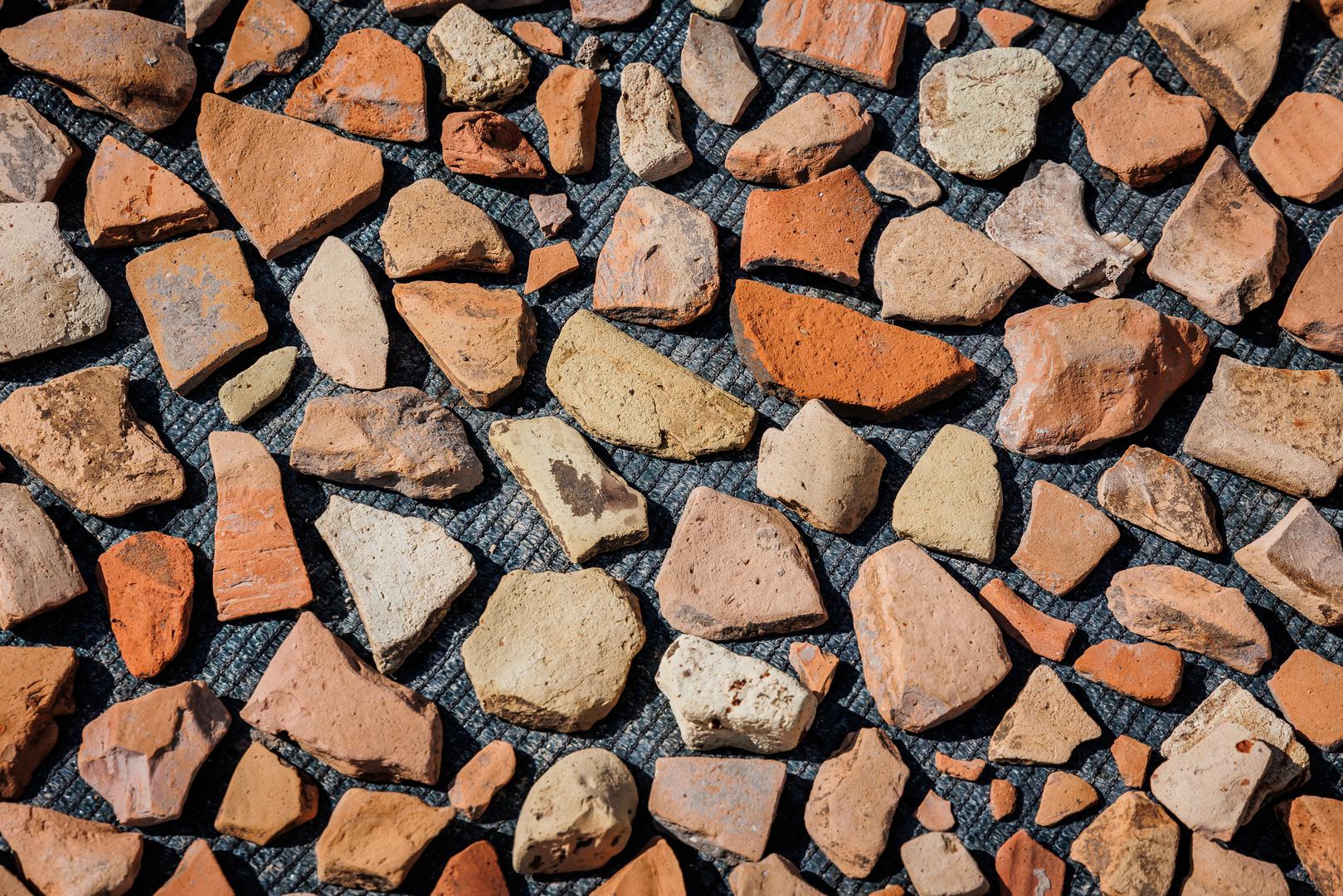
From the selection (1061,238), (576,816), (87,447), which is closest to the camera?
(576,816)

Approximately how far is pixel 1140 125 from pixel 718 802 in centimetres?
107

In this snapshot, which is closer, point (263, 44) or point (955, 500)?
point (955, 500)

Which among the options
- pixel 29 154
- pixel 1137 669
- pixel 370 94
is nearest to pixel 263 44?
pixel 370 94

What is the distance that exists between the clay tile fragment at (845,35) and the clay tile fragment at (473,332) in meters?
0.54

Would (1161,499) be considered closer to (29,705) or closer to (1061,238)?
(1061,238)

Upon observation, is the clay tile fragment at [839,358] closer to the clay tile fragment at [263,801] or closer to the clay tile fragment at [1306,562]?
the clay tile fragment at [1306,562]

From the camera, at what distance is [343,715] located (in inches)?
46.7

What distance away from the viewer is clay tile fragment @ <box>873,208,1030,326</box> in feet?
4.39

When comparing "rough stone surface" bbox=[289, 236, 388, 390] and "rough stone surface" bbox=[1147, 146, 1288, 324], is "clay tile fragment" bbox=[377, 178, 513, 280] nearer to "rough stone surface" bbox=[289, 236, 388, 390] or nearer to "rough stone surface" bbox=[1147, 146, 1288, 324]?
"rough stone surface" bbox=[289, 236, 388, 390]

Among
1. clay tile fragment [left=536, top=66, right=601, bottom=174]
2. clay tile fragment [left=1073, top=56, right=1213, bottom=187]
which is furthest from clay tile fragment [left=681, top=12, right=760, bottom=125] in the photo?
clay tile fragment [left=1073, top=56, right=1213, bottom=187]

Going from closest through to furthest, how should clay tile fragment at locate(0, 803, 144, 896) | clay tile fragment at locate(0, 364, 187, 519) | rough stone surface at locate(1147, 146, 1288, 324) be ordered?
clay tile fragment at locate(0, 803, 144, 896) < clay tile fragment at locate(0, 364, 187, 519) < rough stone surface at locate(1147, 146, 1288, 324)

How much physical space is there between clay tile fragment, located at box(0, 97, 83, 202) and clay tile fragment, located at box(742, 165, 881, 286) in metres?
0.92

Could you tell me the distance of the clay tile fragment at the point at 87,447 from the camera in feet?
4.09

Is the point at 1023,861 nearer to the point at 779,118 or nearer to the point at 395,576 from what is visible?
the point at 395,576
